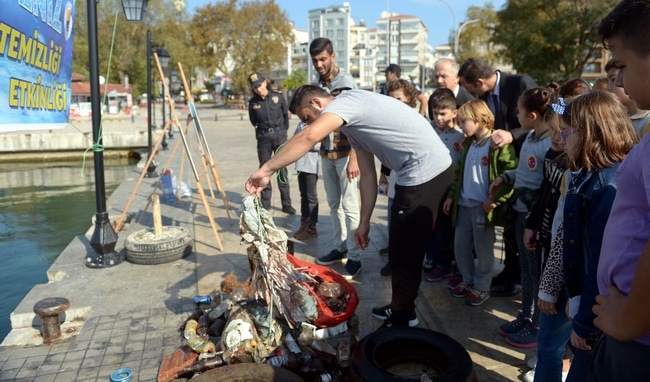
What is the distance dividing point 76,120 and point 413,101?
89.9ft

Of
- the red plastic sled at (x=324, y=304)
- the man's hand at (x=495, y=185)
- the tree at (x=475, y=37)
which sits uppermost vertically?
the tree at (x=475, y=37)

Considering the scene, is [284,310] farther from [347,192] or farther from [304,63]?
[304,63]

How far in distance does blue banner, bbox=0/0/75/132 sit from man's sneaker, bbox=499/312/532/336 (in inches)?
139

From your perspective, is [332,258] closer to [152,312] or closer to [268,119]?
[152,312]

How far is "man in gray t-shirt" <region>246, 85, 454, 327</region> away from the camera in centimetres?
325

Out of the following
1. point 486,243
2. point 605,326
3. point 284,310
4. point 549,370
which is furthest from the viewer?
point 486,243

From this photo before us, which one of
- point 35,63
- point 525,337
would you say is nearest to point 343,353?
point 525,337

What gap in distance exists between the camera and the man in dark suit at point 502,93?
14.3 ft

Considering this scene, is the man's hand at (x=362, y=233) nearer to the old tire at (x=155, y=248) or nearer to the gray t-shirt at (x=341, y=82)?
the gray t-shirt at (x=341, y=82)

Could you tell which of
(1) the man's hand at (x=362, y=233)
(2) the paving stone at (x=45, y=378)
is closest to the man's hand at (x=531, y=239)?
(1) the man's hand at (x=362, y=233)

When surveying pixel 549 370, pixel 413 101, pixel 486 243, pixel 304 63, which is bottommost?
pixel 549 370

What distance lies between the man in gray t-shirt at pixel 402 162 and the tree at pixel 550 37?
29.5 metres

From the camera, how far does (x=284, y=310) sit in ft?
11.2

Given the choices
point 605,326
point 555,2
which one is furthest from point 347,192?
point 555,2
